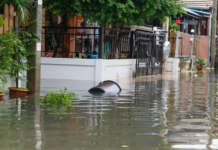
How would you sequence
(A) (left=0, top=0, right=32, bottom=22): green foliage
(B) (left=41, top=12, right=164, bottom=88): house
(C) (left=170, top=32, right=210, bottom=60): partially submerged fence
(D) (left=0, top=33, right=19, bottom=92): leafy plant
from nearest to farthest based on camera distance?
(D) (left=0, top=33, right=19, bottom=92): leafy plant < (A) (left=0, top=0, right=32, bottom=22): green foliage < (B) (left=41, top=12, right=164, bottom=88): house < (C) (left=170, top=32, right=210, bottom=60): partially submerged fence

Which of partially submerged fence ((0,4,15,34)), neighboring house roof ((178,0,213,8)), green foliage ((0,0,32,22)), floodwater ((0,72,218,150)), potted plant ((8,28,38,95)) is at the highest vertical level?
neighboring house roof ((178,0,213,8))

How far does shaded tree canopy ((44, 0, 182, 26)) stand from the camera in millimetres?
18719

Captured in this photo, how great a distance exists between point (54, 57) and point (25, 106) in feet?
29.4

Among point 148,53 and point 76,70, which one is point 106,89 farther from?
point 148,53

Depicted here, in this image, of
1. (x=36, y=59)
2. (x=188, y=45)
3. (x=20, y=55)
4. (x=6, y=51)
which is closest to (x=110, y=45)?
(x=36, y=59)

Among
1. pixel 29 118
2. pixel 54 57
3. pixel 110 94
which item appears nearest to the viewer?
pixel 29 118

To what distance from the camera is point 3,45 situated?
11391 mm

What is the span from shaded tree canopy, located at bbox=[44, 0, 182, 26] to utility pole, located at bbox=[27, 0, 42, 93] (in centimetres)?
607

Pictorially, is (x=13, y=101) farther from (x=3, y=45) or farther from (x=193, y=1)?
(x=193, y=1)

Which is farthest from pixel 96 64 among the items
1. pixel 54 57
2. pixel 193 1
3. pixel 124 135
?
pixel 193 1

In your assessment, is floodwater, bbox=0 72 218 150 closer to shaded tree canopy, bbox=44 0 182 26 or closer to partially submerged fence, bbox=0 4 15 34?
partially submerged fence, bbox=0 4 15 34

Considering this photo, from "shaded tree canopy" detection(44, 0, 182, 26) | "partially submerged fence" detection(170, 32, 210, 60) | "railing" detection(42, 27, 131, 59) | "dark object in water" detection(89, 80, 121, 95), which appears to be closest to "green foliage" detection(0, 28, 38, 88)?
"dark object in water" detection(89, 80, 121, 95)

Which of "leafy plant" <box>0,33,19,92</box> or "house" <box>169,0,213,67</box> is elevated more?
"house" <box>169,0,213,67</box>

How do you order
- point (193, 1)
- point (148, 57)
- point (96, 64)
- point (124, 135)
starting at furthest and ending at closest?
point (193, 1), point (148, 57), point (96, 64), point (124, 135)
